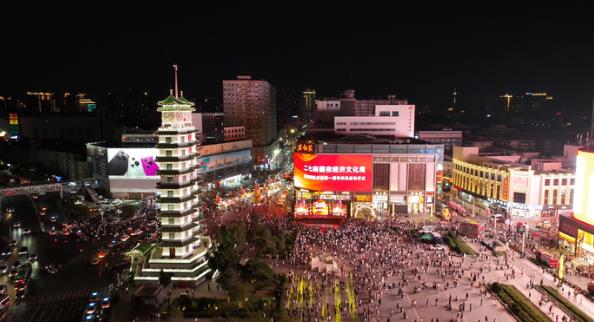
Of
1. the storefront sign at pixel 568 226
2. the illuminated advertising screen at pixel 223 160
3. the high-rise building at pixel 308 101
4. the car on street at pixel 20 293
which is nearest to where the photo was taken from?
the car on street at pixel 20 293

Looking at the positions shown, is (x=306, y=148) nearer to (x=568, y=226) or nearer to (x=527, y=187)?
(x=527, y=187)

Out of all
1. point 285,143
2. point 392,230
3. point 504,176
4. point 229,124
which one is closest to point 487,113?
point 285,143

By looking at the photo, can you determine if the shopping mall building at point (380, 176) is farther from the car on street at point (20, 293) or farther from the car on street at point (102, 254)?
the car on street at point (20, 293)

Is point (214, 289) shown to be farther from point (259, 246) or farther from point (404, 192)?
point (404, 192)

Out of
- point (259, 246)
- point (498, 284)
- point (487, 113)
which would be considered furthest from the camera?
point (487, 113)

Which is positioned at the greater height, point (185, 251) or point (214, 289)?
point (185, 251)

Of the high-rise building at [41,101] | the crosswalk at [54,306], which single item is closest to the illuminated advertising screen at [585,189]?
the crosswalk at [54,306]

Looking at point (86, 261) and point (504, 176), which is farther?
point (504, 176)
